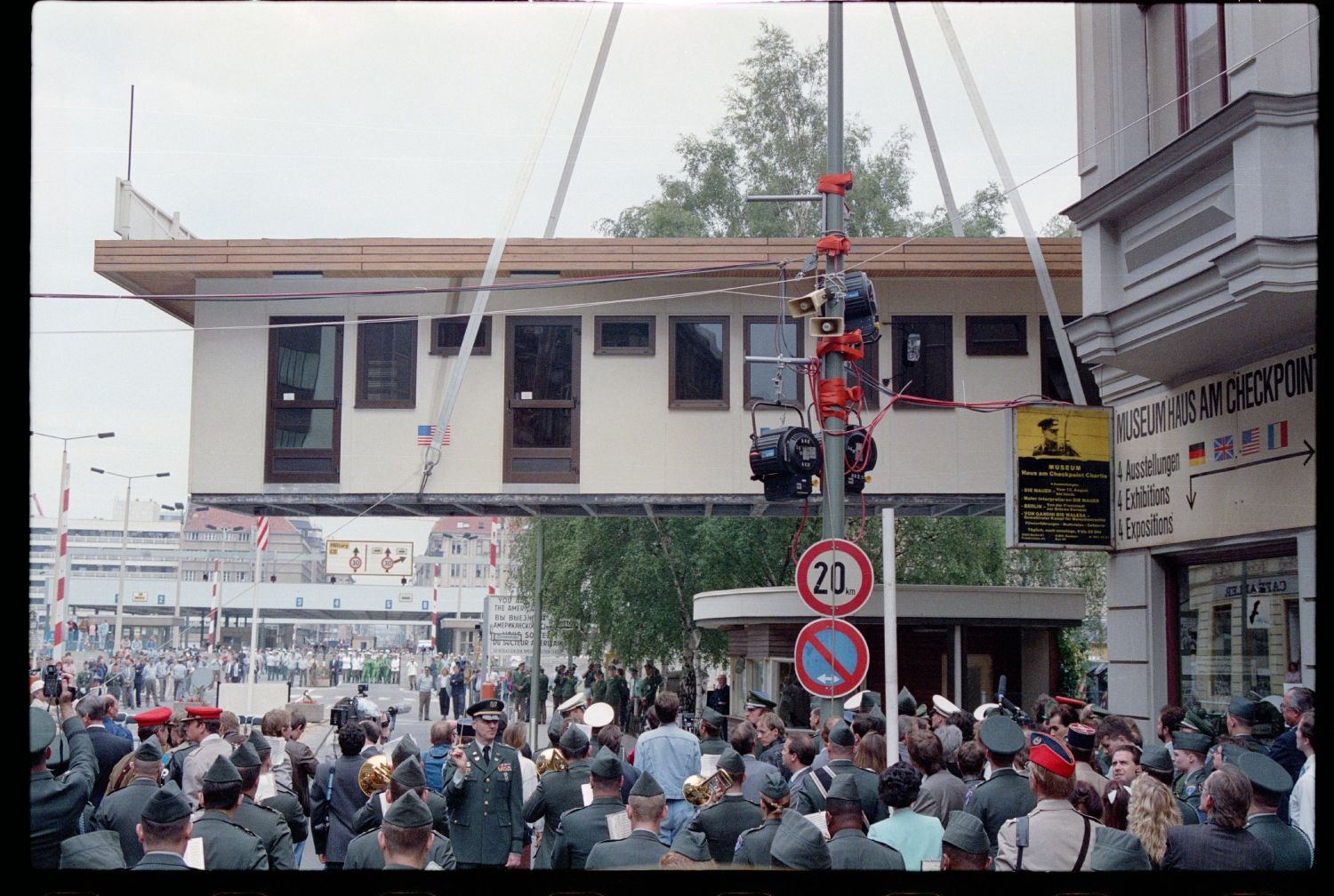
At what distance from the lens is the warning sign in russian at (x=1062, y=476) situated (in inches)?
532

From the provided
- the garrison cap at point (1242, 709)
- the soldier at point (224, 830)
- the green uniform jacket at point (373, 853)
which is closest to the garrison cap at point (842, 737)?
the garrison cap at point (1242, 709)

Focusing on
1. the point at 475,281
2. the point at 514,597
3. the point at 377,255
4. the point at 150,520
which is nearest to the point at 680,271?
the point at 475,281

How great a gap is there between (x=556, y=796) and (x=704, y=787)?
1750 millimetres

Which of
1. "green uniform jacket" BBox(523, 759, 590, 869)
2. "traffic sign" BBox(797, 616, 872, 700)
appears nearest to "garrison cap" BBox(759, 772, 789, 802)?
"green uniform jacket" BBox(523, 759, 590, 869)

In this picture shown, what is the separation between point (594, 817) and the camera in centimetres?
741

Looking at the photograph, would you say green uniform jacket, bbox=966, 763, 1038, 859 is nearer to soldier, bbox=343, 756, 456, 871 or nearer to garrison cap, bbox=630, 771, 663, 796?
garrison cap, bbox=630, 771, 663, 796

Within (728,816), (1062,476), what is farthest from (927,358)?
(728,816)

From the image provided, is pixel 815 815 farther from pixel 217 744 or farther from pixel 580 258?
pixel 580 258

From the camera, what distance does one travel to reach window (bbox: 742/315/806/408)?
19.4 m

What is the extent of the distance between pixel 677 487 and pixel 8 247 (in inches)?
638

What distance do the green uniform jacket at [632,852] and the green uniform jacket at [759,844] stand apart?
44 cm

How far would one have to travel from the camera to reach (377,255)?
19.1 meters

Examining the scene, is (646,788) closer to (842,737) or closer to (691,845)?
(691,845)

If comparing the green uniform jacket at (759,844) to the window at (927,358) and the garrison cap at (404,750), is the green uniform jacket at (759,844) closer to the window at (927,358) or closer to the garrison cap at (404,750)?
the garrison cap at (404,750)
